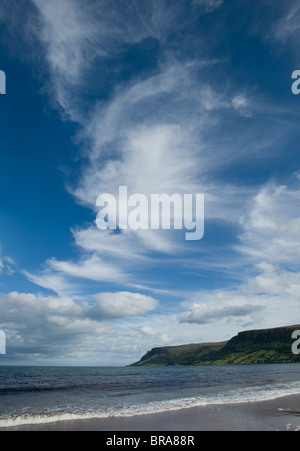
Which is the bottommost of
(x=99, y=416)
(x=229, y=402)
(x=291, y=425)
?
(x=229, y=402)

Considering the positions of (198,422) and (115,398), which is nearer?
(198,422)

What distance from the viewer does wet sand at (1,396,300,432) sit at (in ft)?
63.2

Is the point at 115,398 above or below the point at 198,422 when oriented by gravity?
below

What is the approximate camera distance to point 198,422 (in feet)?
68.6

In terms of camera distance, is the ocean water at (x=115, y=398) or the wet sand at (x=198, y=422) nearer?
the wet sand at (x=198, y=422)

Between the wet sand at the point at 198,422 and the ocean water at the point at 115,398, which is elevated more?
the wet sand at the point at 198,422

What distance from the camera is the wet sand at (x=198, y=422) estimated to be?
1925cm
